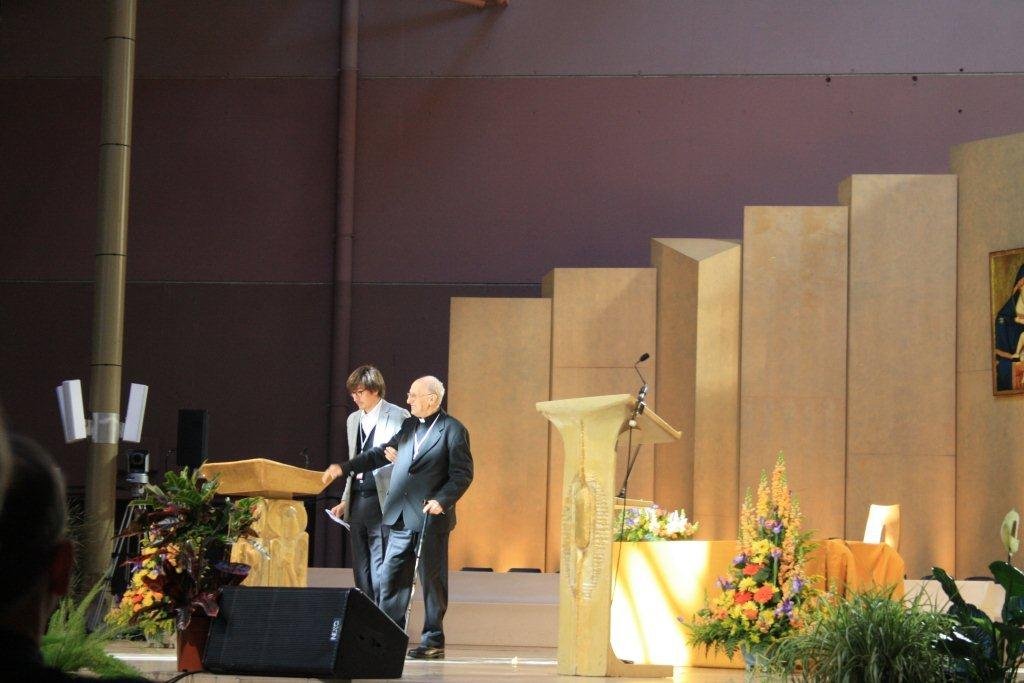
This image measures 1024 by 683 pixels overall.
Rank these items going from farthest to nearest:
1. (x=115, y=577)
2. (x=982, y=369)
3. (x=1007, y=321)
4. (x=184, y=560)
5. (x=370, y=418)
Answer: (x=982, y=369) < (x=1007, y=321) < (x=115, y=577) < (x=370, y=418) < (x=184, y=560)

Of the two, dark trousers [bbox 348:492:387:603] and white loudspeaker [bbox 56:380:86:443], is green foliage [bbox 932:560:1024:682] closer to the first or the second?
dark trousers [bbox 348:492:387:603]

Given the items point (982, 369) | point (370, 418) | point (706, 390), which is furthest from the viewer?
point (706, 390)

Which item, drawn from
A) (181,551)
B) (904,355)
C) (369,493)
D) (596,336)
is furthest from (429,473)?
(904,355)

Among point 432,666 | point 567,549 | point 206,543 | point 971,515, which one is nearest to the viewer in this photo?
point 206,543

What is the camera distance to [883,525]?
758 centimetres

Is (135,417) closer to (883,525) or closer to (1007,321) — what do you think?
(883,525)

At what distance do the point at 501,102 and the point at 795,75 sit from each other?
7.65ft

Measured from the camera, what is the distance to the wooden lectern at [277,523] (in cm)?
506

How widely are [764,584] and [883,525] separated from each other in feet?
10.4

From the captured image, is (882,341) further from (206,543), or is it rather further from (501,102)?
(206,543)

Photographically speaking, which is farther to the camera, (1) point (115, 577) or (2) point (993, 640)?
(1) point (115, 577)

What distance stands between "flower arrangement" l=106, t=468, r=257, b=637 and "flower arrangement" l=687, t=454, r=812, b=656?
1.72 m

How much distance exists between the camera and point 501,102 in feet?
34.7

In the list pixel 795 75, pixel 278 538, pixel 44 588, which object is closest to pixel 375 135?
pixel 795 75
